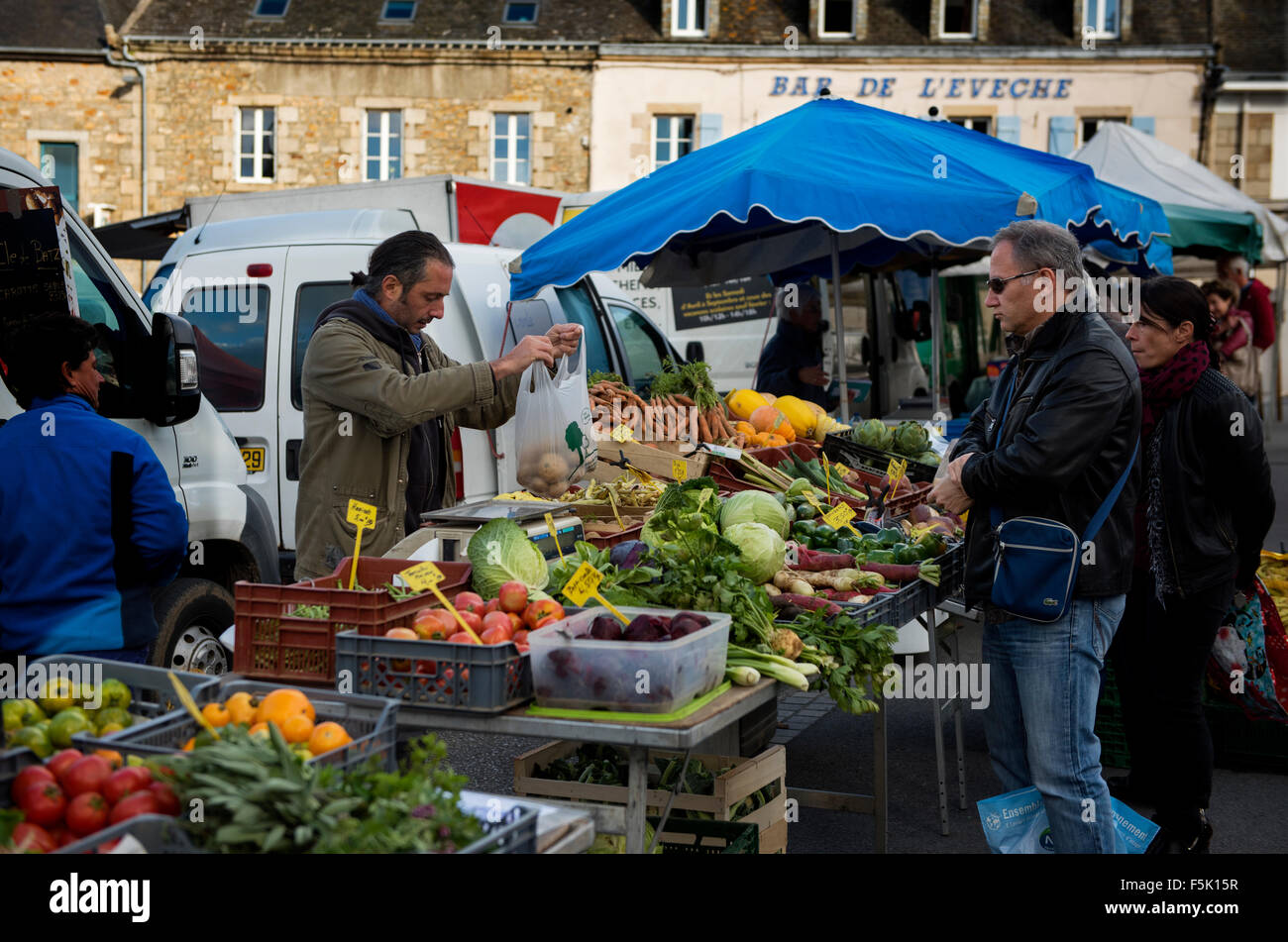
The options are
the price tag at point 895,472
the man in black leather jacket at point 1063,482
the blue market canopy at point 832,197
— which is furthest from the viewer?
the blue market canopy at point 832,197

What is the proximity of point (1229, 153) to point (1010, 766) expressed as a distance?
27.0 metres

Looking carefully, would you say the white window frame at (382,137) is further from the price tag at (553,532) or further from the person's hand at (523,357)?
the price tag at (553,532)

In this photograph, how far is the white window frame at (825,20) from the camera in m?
27.0

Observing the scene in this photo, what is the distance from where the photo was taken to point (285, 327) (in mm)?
7406

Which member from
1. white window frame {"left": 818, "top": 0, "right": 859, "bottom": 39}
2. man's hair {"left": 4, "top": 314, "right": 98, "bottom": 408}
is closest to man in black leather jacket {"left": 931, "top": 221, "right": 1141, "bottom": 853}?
man's hair {"left": 4, "top": 314, "right": 98, "bottom": 408}

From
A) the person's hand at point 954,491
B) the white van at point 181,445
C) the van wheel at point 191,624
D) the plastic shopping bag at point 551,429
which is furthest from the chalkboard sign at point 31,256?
the person's hand at point 954,491

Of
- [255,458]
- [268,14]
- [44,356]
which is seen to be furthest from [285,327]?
[268,14]

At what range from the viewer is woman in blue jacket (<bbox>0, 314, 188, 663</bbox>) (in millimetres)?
3461

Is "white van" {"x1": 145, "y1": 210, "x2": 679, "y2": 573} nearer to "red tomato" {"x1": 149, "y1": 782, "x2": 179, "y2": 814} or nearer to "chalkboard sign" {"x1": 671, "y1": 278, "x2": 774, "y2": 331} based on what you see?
"red tomato" {"x1": 149, "y1": 782, "x2": 179, "y2": 814}

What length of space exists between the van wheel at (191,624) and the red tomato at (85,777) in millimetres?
2853

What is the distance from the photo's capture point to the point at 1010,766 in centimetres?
375

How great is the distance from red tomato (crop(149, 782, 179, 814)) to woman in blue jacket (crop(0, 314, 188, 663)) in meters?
1.59

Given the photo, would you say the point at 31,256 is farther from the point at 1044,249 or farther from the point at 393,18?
the point at 393,18
